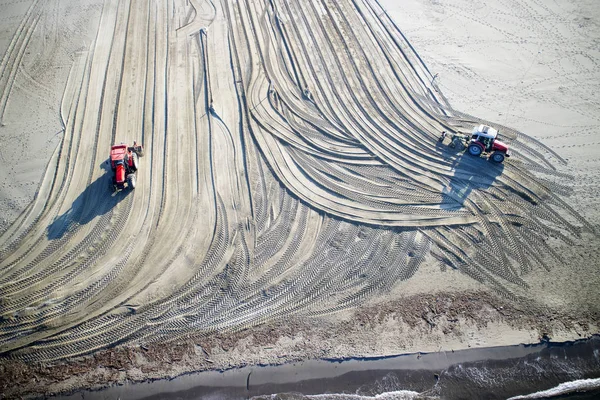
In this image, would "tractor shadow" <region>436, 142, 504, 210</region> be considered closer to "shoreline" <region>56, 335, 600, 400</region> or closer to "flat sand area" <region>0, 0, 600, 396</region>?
"flat sand area" <region>0, 0, 600, 396</region>

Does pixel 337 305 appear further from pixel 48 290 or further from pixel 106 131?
pixel 106 131

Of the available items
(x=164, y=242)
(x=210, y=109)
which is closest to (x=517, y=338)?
(x=164, y=242)

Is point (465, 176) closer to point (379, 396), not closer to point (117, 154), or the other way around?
point (379, 396)

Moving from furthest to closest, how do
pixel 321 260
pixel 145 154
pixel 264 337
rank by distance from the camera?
pixel 145 154, pixel 321 260, pixel 264 337

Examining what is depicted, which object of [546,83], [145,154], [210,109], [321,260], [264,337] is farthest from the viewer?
[546,83]

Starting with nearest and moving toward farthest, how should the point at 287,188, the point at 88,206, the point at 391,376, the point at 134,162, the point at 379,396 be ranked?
the point at 379,396 → the point at 391,376 → the point at 88,206 → the point at 134,162 → the point at 287,188

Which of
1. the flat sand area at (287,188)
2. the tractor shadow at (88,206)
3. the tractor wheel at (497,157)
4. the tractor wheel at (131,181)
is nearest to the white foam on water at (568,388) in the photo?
the flat sand area at (287,188)

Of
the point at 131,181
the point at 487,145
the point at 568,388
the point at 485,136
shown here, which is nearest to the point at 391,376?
the point at 568,388
